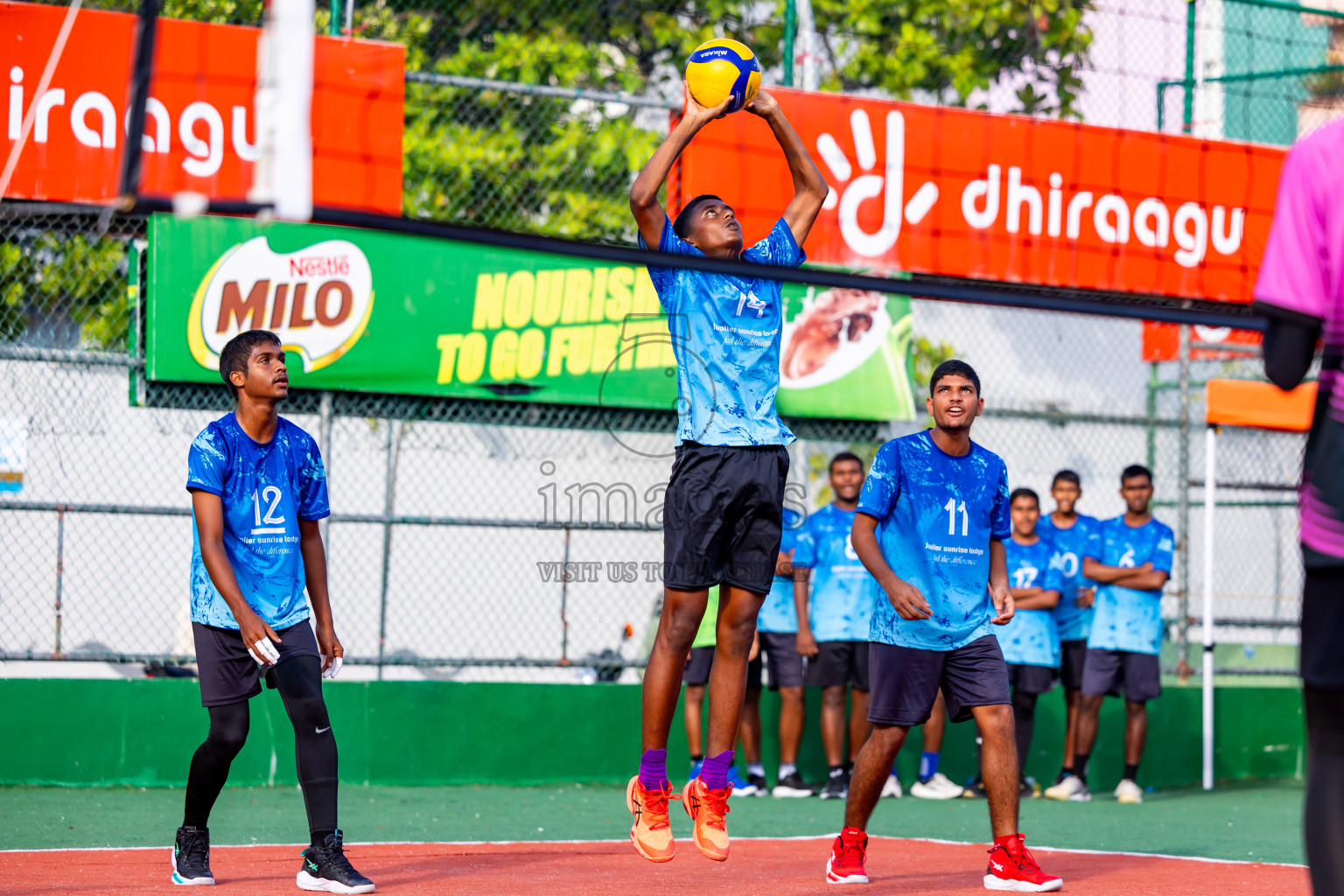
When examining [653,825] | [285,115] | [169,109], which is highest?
[169,109]

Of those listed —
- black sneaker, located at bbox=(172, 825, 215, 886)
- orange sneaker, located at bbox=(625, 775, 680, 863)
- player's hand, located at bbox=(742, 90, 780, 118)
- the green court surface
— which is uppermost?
player's hand, located at bbox=(742, 90, 780, 118)

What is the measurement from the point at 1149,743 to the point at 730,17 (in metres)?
8.46

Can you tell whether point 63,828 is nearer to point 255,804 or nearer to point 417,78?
point 255,804

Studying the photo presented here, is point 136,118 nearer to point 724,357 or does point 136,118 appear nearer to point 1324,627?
point 724,357

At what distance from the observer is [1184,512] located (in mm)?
11344

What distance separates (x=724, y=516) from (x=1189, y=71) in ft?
27.3

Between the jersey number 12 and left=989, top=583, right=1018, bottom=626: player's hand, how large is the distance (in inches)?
10.4

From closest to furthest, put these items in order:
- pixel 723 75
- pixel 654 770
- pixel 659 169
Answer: pixel 723 75 → pixel 659 169 → pixel 654 770

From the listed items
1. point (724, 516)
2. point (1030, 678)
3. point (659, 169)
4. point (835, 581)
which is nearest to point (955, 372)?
point (724, 516)

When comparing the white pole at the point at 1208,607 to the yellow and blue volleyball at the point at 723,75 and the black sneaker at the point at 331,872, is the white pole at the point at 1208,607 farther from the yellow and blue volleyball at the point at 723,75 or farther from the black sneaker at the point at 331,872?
the black sneaker at the point at 331,872

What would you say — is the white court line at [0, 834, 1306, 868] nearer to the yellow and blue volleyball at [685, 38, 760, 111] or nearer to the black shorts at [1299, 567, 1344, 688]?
the yellow and blue volleyball at [685, 38, 760, 111]

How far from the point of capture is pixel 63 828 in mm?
7488

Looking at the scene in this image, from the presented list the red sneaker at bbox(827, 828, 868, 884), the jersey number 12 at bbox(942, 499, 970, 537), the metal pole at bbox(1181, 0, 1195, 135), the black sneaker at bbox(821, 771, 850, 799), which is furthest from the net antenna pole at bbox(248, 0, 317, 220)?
the metal pole at bbox(1181, 0, 1195, 135)

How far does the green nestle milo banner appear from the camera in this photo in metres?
9.38
